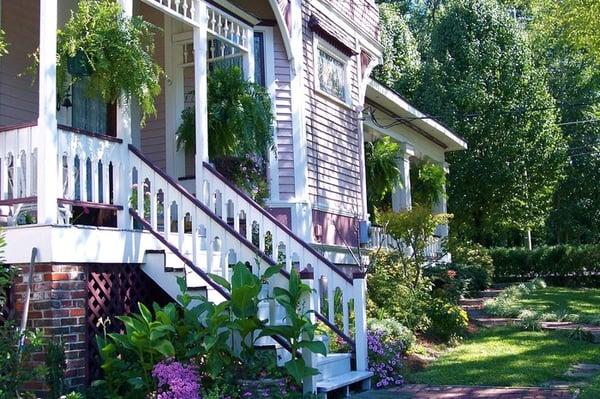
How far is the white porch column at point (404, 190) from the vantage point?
17.4 m

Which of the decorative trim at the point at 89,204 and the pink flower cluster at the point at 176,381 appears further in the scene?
the decorative trim at the point at 89,204

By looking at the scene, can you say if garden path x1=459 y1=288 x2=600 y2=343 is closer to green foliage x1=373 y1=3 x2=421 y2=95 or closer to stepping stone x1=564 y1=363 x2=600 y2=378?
stepping stone x1=564 y1=363 x2=600 y2=378

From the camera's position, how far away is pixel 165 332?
6340 mm

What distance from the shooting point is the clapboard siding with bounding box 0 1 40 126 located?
8.58m

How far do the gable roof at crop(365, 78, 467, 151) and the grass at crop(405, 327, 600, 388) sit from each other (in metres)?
5.99

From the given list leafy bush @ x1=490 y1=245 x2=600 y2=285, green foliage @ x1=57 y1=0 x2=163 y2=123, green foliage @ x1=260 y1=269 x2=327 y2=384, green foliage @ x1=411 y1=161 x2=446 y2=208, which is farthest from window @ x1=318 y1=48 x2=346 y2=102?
leafy bush @ x1=490 y1=245 x2=600 y2=285

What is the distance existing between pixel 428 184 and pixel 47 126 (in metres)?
14.3

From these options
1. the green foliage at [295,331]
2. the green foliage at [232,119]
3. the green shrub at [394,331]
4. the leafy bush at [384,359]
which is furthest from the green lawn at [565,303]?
the green foliage at [295,331]

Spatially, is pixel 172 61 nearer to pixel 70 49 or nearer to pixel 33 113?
pixel 33 113

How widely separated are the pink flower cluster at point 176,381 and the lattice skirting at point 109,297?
0.76 meters

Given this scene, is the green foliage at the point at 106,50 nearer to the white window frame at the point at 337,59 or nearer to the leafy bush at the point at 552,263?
the white window frame at the point at 337,59

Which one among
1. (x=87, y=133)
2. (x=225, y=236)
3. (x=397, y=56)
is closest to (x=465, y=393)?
(x=225, y=236)

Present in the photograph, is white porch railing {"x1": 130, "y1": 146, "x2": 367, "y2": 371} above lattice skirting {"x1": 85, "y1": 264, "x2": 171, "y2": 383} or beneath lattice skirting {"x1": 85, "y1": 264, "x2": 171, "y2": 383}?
above

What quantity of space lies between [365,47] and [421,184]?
19.5 feet
